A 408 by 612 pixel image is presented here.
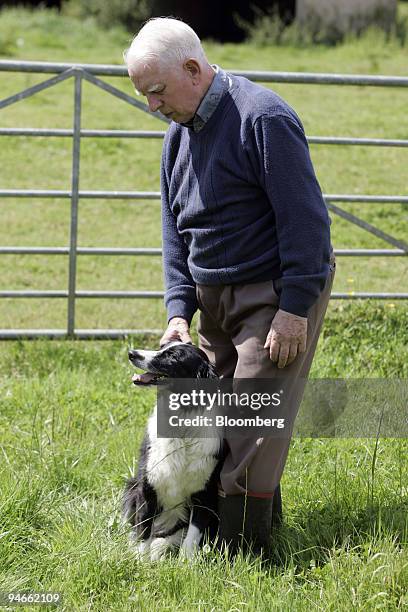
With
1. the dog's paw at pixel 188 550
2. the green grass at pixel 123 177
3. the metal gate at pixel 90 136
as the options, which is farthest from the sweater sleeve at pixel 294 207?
the green grass at pixel 123 177

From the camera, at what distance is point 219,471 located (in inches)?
125

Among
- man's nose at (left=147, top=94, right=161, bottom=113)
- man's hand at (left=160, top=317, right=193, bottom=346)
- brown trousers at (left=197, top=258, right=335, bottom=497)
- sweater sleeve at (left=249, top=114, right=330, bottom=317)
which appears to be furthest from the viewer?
man's hand at (left=160, top=317, right=193, bottom=346)

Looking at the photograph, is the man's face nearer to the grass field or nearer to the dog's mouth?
the grass field

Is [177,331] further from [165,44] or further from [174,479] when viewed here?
[165,44]

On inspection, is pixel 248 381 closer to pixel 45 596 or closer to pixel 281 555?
pixel 281 555

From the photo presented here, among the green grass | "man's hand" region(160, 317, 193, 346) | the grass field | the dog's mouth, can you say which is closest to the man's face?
the grass field

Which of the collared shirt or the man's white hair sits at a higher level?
the man's white hair

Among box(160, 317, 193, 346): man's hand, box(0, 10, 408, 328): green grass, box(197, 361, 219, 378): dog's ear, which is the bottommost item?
box(0, 10, 408, 328): green grass

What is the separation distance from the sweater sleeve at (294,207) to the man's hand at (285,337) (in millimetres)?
31

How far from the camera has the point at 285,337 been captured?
2.88 m

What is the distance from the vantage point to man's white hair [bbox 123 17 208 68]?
2.76 m

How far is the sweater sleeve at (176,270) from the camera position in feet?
10.7

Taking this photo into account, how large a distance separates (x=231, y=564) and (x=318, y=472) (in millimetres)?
748

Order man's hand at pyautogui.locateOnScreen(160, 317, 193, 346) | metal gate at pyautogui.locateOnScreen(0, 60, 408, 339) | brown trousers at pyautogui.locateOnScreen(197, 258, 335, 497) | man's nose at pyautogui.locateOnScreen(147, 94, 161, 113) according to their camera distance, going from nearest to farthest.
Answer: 1. man's nose at pyautogui.locateOnScreen(147, 94, 161, 113)
2. brown trousers at pyautogui.locateOnScreen(197, 258, 335, 497)
3. man's hand at pyautogui.locateOnScreen(160, 317, 193, 346)
4. metal gate at pyautogui.locateOnScreen(0, 60, 408, 339)
